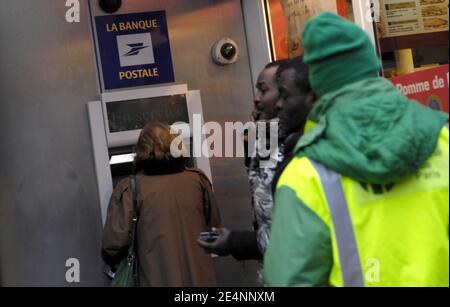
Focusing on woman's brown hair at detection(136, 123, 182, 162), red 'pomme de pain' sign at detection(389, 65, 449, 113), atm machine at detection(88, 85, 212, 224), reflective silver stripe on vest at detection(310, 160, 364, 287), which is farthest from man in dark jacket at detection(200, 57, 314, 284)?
atm machine at detection(88, 85, 212, 224)

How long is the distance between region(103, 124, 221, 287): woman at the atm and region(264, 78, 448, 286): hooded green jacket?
8.04 ft

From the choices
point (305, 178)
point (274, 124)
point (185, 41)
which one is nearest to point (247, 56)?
point (185, 41)

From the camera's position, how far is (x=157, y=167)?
171 inches

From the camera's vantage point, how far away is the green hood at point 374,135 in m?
1.75

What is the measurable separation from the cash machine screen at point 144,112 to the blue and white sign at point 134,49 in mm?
175

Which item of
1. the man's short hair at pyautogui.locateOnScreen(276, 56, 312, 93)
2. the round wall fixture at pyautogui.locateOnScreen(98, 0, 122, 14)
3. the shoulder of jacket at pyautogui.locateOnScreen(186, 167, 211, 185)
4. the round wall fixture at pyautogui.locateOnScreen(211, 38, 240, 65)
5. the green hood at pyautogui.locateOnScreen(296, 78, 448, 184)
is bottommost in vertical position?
the shoulder of jacket at pyautogui.locateOnScreen(186, 167, 211, 185)

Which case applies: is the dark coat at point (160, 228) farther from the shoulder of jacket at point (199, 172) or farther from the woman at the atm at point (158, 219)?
the shoulder of jacket at point (199, 172)

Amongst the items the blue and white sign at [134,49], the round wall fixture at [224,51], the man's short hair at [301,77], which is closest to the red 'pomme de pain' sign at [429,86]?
the man's short hair at [301,77]

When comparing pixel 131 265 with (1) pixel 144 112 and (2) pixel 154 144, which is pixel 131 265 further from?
(1) pixel 144 112

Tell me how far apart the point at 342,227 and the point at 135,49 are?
11.1 feet

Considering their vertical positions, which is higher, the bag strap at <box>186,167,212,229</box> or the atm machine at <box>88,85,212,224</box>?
the atm machine at <box>88,85,212,224</box>

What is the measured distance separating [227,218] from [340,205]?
3310 mm

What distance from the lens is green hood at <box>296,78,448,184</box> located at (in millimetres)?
1750

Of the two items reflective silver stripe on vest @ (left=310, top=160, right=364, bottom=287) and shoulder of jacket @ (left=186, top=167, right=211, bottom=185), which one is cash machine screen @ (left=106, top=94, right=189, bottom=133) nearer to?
shoulder of jacket @ (left=186, top=167, right=211, bottom=185)
